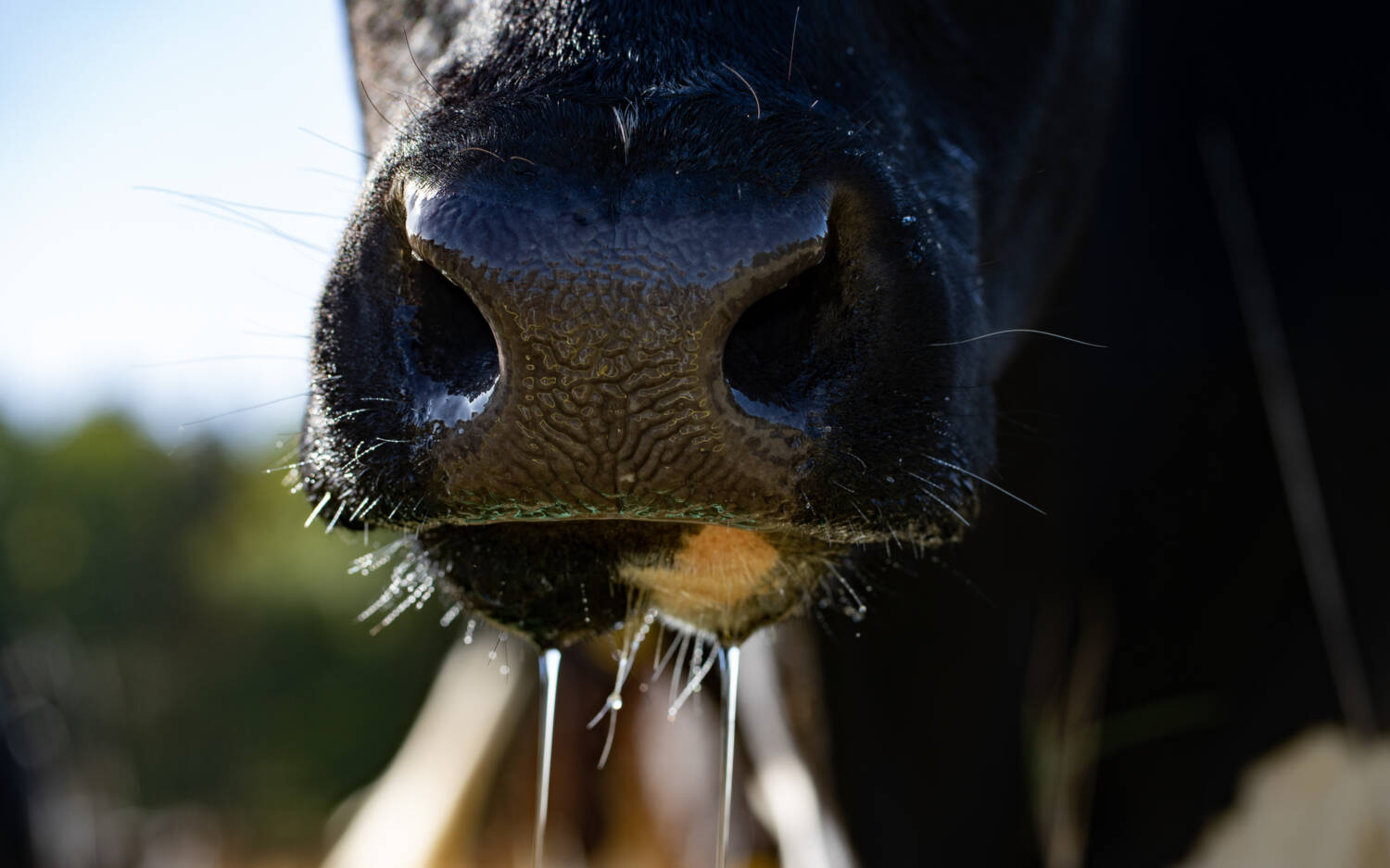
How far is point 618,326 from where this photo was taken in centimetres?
89

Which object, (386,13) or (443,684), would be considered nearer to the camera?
(386,13)

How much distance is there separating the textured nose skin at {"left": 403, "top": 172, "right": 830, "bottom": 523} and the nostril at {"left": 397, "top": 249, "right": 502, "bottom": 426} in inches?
1.4

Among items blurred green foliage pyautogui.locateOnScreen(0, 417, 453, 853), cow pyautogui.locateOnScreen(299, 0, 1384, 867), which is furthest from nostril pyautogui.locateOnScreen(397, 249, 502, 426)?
blurred green foliage pyautogui.locateOnScreen(0, 417, 453, 853)

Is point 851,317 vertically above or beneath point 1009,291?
beneath

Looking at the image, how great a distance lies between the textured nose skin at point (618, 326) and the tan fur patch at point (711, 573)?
0.18 meters

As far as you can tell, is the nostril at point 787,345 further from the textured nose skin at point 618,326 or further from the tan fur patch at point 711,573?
the tan fur patch at point 711,573

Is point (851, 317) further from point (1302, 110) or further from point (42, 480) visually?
point (42, 480)

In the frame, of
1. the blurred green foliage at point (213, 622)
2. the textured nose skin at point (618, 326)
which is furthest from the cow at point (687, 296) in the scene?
the blurred green foliage at point (213, 622)

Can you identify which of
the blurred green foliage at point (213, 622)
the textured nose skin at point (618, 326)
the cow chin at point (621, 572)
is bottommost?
the blurred green foliage at point (213, 622)

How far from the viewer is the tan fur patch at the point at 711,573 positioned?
1.15 m

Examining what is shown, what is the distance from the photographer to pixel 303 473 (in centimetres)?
124

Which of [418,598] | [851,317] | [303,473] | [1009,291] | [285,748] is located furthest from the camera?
[285,748]

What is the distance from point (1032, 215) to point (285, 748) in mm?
27756

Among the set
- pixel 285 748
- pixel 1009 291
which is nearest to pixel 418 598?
pixel 1009 291
